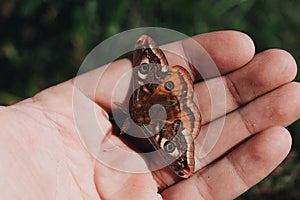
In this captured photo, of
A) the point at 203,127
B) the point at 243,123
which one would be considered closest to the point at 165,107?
the point at 203,127

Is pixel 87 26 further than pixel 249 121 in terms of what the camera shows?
Yes

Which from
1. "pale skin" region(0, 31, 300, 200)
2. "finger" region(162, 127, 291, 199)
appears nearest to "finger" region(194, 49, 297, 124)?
"pale skin" region(0, 31, 300, 200)

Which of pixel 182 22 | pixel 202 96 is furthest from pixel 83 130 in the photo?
pixel 182 22

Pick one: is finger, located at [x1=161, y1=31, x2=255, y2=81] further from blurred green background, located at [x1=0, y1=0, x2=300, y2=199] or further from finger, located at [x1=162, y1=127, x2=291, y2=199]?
blurred green background, located at [x1=0, y1=0, x2=300, y2=199]

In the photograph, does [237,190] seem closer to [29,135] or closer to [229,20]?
[29,135]

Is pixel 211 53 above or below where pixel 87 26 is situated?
below

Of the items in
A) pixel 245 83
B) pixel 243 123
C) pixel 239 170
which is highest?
pixel 245 83

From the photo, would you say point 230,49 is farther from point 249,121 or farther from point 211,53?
point 249,121

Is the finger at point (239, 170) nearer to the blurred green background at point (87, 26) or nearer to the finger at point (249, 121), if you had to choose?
the finger at point (249, 121)
